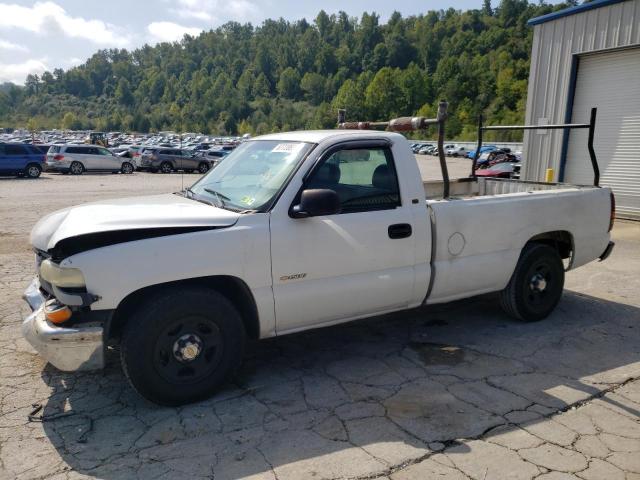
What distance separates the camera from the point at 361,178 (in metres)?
4.31

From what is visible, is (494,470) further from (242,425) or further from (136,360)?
(136,360)

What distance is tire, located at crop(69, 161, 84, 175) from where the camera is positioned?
2718cm

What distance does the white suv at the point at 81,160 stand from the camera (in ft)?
88.2

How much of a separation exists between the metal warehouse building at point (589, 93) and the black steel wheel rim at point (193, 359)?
39.5ft

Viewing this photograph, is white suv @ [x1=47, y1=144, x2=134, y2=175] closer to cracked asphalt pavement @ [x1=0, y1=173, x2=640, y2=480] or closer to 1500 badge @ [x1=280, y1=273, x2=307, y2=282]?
cracked asphalt pavement @ [x1=0, y1=173, x2=640, y2=480]

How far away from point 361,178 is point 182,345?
6.33ft

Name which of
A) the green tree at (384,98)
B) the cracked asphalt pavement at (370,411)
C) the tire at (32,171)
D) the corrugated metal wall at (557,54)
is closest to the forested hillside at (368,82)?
the green tree at (384,98)

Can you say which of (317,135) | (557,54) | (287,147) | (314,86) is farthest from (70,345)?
(314,86)

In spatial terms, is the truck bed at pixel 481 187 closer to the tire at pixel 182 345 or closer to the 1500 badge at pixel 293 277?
the 1500 badge at pixel 293 277

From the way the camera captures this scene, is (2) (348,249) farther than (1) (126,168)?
No

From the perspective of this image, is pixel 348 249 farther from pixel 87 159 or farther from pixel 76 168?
pixel 87 159

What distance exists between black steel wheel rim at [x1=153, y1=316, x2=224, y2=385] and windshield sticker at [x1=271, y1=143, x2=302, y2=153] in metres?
1.50

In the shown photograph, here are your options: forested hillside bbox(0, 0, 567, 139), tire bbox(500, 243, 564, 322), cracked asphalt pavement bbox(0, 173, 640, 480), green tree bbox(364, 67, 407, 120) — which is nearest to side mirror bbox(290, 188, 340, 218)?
cracked asphalt pavement bbox(0, 173, 640, 480)

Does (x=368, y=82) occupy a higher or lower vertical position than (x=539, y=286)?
higher
